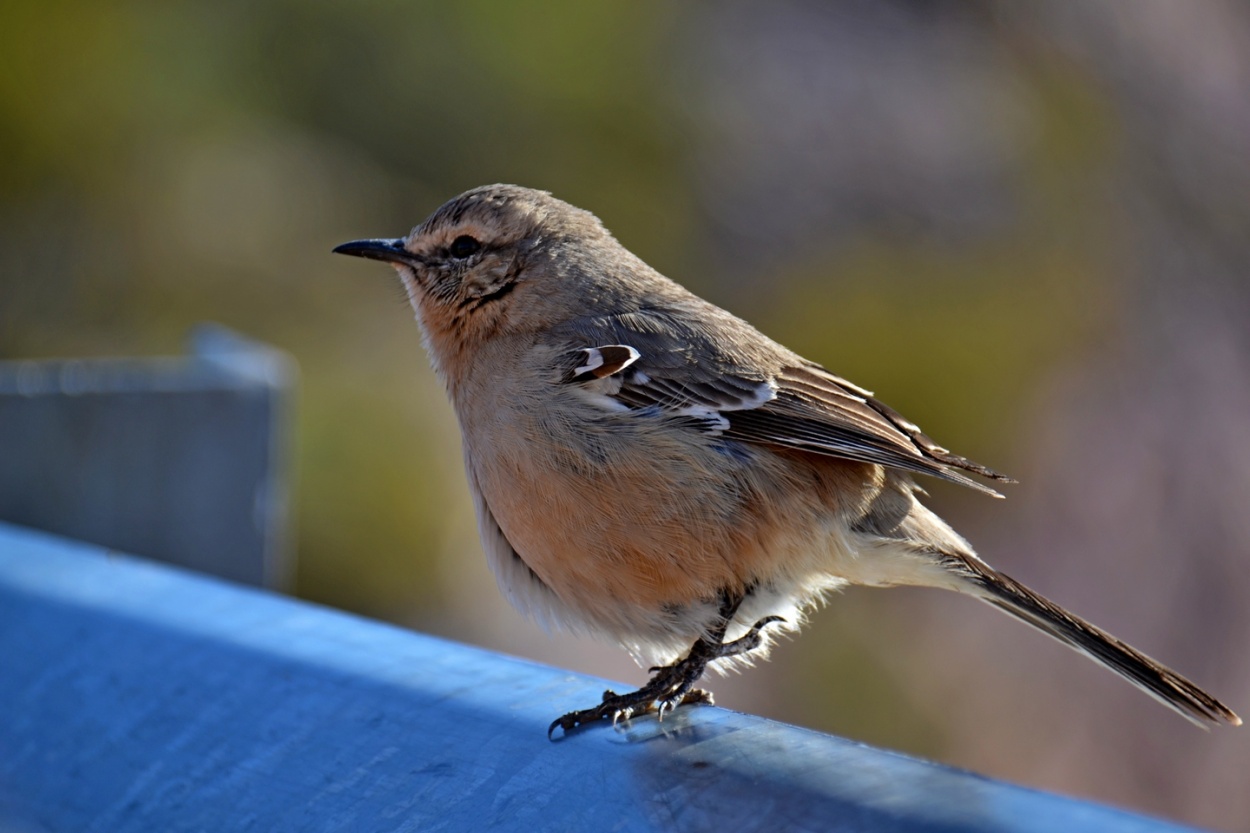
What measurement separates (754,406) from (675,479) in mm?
400

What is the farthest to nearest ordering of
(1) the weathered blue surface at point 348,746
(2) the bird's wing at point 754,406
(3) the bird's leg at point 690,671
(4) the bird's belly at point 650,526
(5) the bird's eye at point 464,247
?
(5) the bird's eye at point 464,247 < (2) the bird's wing at point 754,406 < (4) the bird's belly at point 650,526 < (3) the bird's leg at point 690,671 < (1) the weathered blue surface at point 348,746

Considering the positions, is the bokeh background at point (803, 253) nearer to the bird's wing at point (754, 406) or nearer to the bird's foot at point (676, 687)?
the bird's wing at point (754, 406)

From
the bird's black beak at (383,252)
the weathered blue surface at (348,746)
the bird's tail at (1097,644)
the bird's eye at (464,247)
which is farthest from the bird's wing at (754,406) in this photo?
the weathered blue surface at (348,746)

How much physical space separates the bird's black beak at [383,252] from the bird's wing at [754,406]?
2.59ft

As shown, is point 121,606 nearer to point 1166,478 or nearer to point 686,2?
point 1166,478

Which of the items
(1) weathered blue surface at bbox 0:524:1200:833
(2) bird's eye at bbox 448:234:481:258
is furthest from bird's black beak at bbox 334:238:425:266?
(1) weathered blue surface at bbox 0:524:1200:833

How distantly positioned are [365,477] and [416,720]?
21.3 feet

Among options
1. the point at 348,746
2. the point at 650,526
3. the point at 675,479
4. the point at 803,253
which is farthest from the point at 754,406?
the point at 803,253

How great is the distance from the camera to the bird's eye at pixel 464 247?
13.4 ft

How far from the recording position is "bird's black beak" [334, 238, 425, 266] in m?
4.09

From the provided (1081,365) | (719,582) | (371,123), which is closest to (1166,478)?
(1081,365)

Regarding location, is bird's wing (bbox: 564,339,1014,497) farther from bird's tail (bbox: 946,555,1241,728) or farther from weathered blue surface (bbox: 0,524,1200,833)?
weathered blue surface (bbox: 0,524,1200,833)

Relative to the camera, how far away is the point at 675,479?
3367mm

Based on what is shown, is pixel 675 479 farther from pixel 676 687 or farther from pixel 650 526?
pixel 676 687
